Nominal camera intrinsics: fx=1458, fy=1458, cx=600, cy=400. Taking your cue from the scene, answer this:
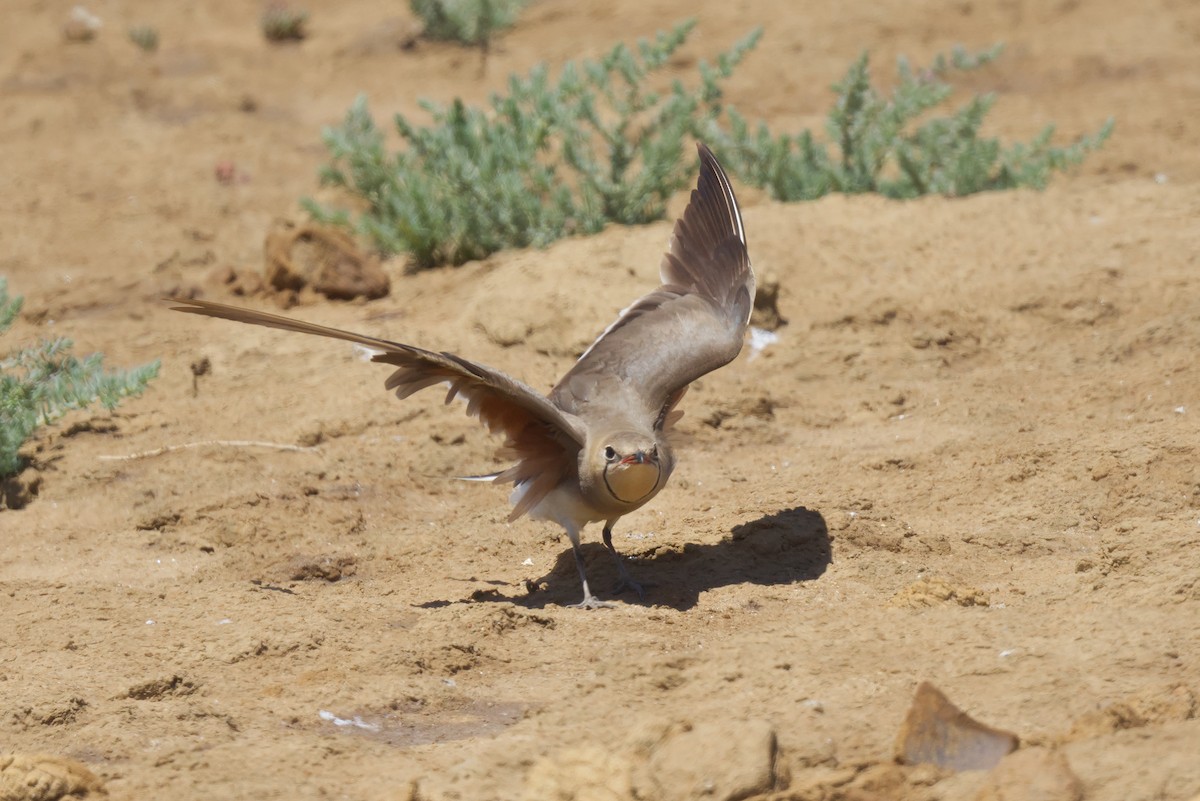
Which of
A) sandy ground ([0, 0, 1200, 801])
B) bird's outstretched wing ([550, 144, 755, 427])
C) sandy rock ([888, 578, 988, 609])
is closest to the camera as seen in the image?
sandy ground ([0, 0, 1200, 801])

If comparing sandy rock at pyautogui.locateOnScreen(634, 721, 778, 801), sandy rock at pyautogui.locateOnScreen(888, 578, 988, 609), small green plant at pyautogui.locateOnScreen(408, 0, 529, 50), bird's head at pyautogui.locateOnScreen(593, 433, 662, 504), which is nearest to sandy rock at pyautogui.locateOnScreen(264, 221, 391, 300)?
bird's head at pyautogui.locateOnScreen(593, 433, 662, 504)

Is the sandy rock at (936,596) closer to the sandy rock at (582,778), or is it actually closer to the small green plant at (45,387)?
the sandy rock at (582,778)

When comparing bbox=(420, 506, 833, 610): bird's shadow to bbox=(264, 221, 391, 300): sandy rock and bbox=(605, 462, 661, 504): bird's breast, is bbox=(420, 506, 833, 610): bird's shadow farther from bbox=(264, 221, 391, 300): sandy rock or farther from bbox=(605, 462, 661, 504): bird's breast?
bbox=(264, 221, 391, 300): sandy rock

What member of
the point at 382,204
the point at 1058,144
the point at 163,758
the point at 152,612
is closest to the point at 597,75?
the point at 382,204

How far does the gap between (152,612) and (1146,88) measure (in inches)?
369

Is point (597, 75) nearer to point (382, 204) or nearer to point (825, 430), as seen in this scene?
point (382, 204)

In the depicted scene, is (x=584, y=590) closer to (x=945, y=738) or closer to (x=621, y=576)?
(x=621, y=576)

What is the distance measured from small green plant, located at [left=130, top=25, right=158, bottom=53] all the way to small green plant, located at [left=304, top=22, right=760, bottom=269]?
16.2 ft

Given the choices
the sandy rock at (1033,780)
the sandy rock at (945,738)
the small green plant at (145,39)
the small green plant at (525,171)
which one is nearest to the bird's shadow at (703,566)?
the sandy rock at (945,738)

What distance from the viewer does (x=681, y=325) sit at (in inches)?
232

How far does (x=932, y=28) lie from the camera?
42.3 feet

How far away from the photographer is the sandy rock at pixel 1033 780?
321 cm

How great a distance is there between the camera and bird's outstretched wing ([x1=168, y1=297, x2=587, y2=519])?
15.5 ft

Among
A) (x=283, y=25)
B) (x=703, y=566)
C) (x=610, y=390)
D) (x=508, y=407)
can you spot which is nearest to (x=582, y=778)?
(x=508, y=407)
